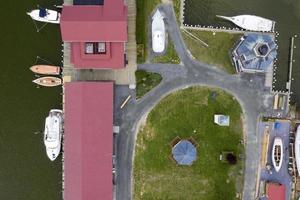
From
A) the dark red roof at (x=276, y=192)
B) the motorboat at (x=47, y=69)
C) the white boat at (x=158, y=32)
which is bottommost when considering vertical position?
the dark red roof at (x=276, y=192)

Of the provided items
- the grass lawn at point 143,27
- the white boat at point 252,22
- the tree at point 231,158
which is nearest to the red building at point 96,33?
the grass lawn at point 143,27

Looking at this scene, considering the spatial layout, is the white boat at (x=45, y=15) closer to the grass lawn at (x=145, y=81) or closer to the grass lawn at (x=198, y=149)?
the grass lawn at (x=145, y=81)

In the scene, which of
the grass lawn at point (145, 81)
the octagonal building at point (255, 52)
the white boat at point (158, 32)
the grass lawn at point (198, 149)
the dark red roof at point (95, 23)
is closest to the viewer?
the dark red roof at point (95, 23)

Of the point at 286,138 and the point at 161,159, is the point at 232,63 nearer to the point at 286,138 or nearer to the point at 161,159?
the point at 286,138

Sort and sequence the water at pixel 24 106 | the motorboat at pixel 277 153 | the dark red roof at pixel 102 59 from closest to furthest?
the dark red roof at pixel 102 59, the water at pixel 24 106, the motorboat at pixel 277 153

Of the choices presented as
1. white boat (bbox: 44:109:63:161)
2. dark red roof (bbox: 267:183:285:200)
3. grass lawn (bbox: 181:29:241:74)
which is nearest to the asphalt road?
grass lawn (bbox: 181:29:241:74)

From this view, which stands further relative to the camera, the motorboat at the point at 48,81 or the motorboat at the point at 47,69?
the motorboat at the point at 48,81

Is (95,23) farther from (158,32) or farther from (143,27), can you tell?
(158,32)

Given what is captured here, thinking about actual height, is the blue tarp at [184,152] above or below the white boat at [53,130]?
below
